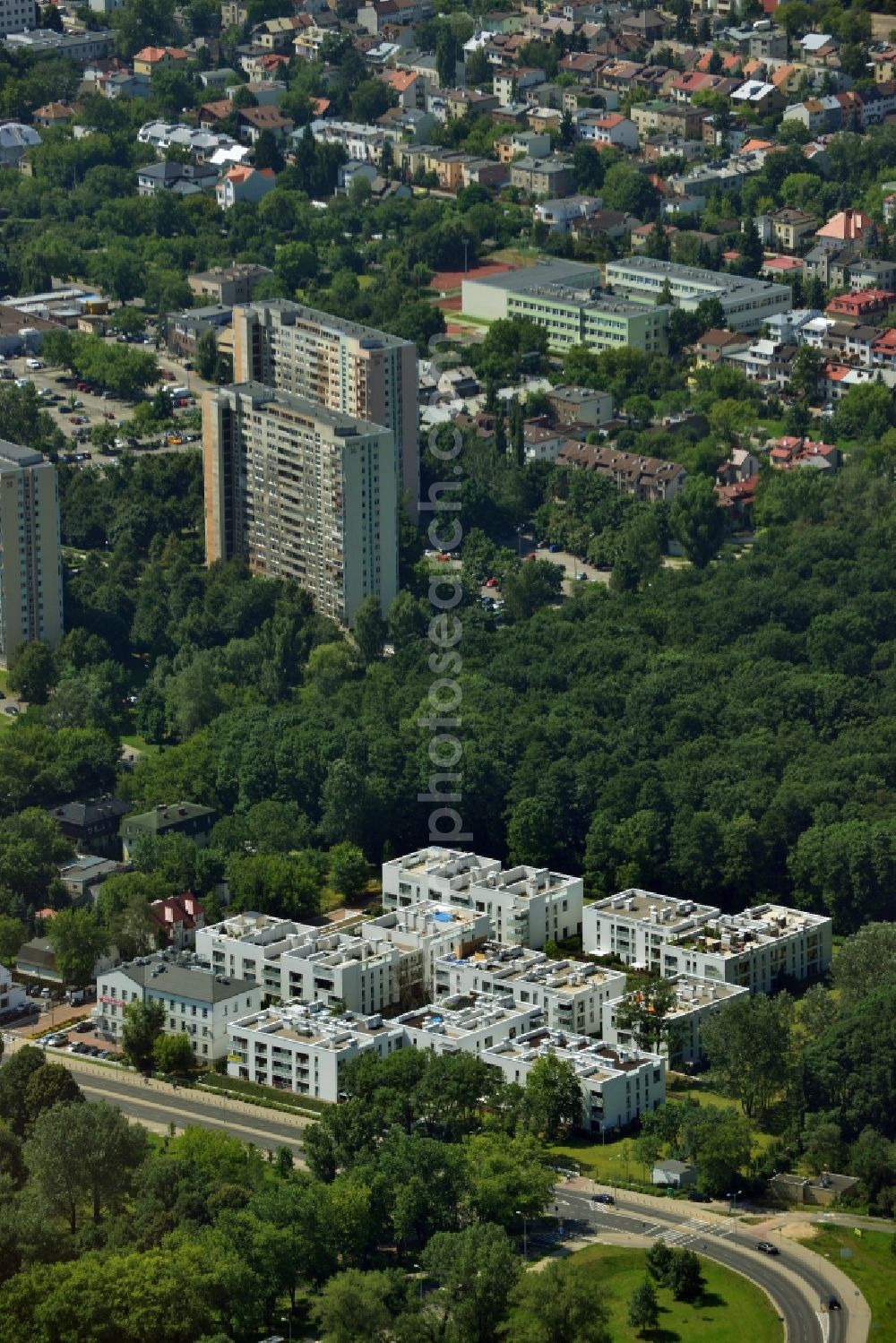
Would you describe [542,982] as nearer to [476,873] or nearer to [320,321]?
[476,873]

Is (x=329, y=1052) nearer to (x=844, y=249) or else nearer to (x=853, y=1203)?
(x=853, y=1203)

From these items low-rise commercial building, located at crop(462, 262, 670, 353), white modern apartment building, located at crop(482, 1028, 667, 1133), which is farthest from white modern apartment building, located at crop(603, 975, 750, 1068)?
low-rise commercial building, located at crop(462, 262, 670, 353)

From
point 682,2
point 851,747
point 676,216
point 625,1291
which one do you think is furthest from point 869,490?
point 682,2

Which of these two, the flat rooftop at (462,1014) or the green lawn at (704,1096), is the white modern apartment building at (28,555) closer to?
the flat rooftop at (462,1014)

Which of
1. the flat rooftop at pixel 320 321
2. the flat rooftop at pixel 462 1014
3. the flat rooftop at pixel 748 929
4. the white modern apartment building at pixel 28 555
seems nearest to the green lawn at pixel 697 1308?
the flat rooftop at pixel 462 1014

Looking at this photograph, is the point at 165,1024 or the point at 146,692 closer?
the point at 165,1024

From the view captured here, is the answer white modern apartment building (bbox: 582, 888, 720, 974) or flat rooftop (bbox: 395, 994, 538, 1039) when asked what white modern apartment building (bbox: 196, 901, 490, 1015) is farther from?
white modern apartment building (bbox: 582, 888, 720, 974)
